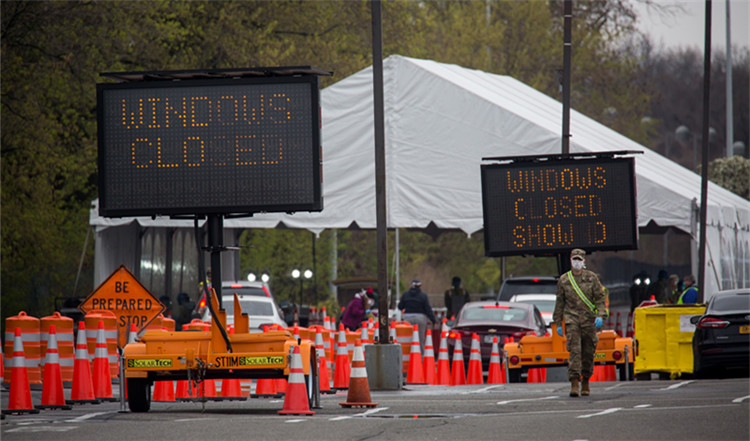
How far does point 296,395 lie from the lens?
14695 mm

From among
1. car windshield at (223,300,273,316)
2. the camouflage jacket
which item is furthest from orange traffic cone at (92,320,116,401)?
car windshield at (223,300,273,316)

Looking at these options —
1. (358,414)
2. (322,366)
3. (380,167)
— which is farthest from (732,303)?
(358,414)

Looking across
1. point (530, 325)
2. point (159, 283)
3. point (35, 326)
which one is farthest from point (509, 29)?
point (35, 326)

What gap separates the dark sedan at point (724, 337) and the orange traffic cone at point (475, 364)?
11.2 ft

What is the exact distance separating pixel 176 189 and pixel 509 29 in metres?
50.5

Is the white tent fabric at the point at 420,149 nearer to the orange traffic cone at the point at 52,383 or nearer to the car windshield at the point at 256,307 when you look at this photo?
the car windshield at the point at 256,307

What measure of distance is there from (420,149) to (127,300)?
1324 cm

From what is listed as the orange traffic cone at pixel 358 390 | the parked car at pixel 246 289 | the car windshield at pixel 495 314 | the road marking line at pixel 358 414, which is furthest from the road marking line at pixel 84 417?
the parked car at pixel 246 289

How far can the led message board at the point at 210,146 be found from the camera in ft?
50.9

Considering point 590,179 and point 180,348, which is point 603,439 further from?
point 590,179

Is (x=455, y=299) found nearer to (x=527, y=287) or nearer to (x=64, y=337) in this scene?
(x=527, y=287)

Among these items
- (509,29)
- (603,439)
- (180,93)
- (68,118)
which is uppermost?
(509,29)

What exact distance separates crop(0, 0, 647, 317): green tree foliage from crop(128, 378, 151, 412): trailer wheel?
17.4 m

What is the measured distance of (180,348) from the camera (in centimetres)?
1521
